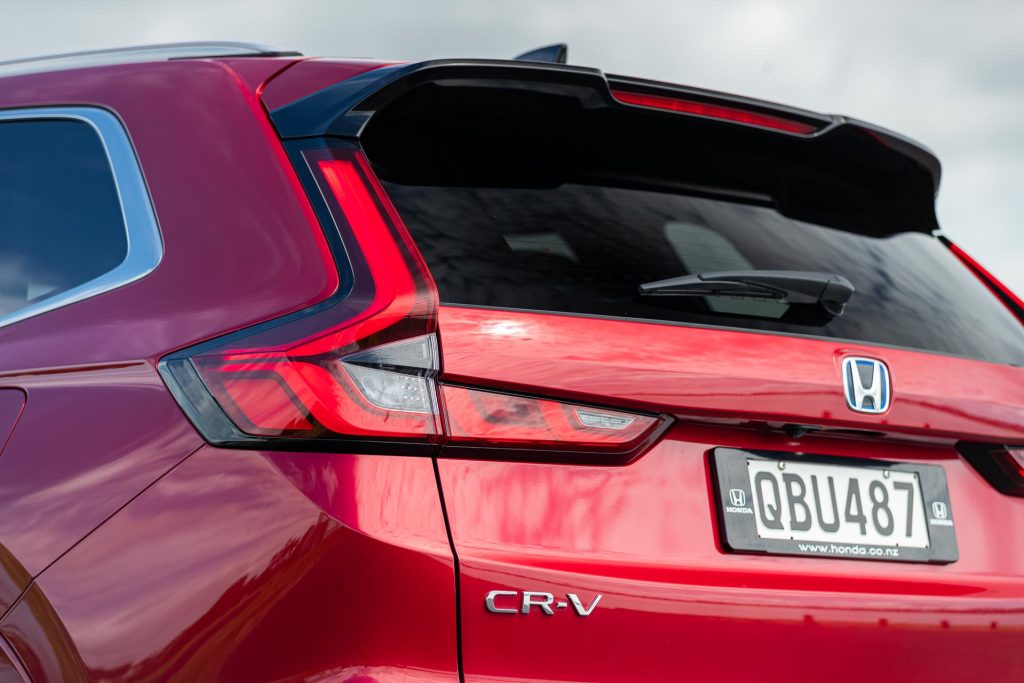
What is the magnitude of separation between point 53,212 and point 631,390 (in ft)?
3.98

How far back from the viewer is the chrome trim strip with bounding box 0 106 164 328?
2.04 m

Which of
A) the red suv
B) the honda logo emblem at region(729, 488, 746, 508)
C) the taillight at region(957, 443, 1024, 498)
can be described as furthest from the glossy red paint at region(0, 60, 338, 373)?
the taillight at region(957, 443, 1024, 498)

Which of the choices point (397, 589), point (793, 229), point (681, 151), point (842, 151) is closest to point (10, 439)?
point (397, 589)

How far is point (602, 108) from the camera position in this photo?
87.4 inches

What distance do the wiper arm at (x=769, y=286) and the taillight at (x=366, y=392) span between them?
0.29 m

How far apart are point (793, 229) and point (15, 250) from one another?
4.95 ft

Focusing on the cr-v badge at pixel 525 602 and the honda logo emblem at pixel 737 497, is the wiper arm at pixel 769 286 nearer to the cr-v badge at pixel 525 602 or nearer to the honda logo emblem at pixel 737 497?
the honda logo emblem at pixel 737 497

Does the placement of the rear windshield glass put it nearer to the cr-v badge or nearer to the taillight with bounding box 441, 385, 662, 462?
the taillight with bounding box 441, 385, 662, 462

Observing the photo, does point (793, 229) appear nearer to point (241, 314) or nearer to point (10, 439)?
point (241, 314)

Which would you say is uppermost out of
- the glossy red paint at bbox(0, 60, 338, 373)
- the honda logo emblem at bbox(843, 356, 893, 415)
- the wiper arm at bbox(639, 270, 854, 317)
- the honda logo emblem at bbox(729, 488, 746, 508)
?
the glossy red paint at bbox(0, 60, 338, 373)

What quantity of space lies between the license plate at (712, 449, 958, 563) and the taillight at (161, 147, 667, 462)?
21 centimetres

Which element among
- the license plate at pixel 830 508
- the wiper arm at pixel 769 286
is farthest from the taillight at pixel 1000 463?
the wiper arm at pixel 769 286

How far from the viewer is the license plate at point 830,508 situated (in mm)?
1939

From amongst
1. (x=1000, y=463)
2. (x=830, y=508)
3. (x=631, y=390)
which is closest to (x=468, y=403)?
(x=631, y=390)
